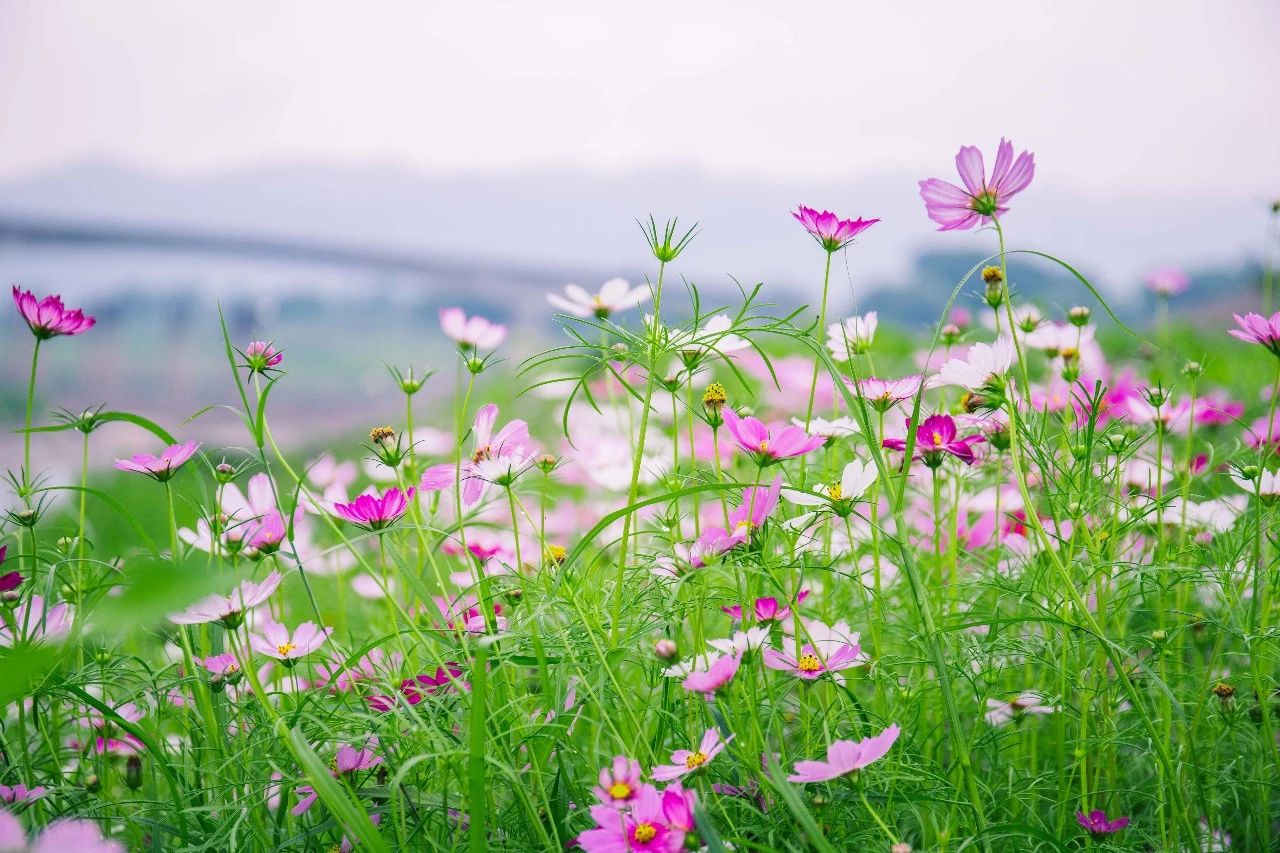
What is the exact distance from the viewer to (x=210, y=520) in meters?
0.59

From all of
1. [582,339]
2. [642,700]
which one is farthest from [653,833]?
[582,339]

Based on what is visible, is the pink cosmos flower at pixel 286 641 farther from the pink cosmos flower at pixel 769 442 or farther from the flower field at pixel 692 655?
the pink cosmos flower at pixel 769 442

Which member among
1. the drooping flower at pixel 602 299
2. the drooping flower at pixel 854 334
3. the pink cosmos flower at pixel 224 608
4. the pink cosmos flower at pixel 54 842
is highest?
the drooping flower at pixel 602 299

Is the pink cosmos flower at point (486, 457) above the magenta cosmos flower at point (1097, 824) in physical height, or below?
above

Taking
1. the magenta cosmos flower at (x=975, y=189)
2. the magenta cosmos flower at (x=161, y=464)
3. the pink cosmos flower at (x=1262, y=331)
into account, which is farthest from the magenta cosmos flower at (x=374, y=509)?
the pink cosmos flower at (x=1262, y=331)

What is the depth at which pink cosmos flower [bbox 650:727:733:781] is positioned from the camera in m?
0.44

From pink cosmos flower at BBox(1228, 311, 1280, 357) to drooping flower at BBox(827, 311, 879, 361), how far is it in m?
0.21

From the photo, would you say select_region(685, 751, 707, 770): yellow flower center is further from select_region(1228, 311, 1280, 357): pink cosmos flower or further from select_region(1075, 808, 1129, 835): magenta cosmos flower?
select_region(1228, 311, 1280, 357): pink cosmos flower

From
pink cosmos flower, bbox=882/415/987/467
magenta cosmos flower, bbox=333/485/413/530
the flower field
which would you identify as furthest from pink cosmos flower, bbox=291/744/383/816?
pink cosmos flower, bbox=882/415/987/467

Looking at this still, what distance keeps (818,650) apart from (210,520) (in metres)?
0.37

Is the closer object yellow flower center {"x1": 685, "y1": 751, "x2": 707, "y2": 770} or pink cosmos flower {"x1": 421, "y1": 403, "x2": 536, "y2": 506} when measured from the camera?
yellow flower center {"x1": 685, "y1": 751, "x2": 707, "y2": 770}

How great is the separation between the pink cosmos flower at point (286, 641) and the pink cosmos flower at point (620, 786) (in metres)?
0.20

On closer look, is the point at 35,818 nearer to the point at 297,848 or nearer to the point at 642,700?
the point at 297,848

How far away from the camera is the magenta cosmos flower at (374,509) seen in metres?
0.50
